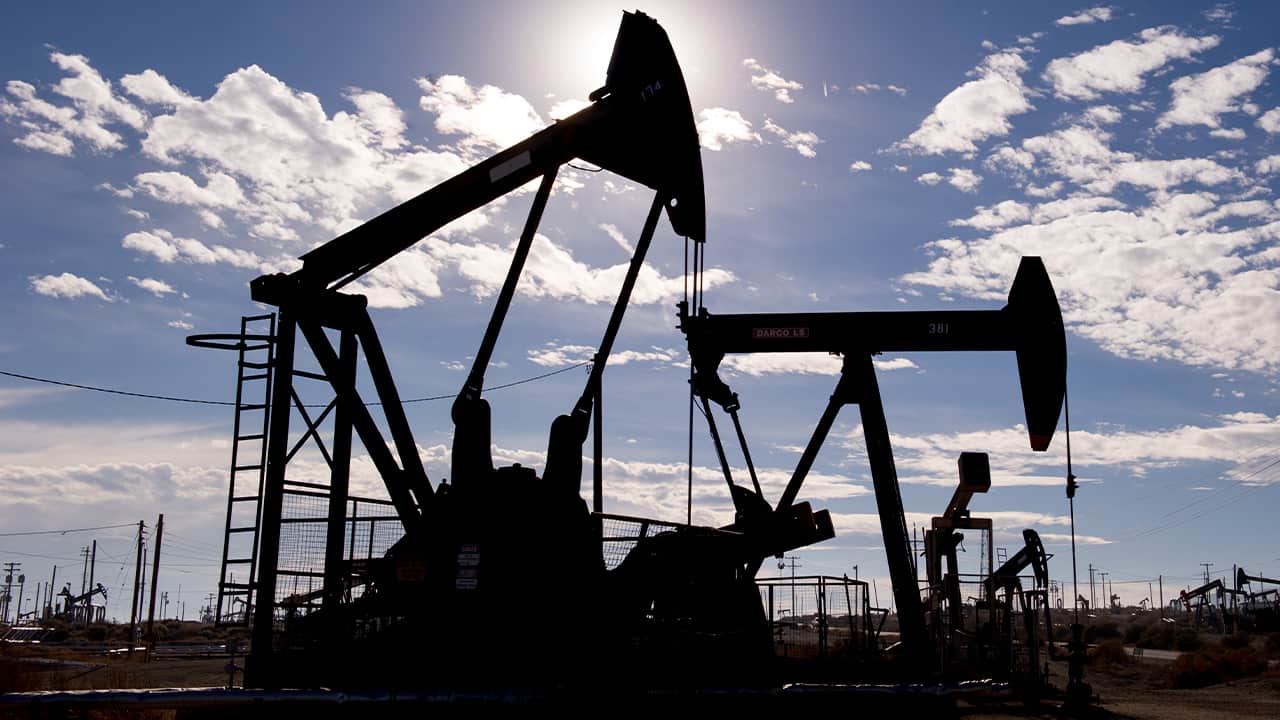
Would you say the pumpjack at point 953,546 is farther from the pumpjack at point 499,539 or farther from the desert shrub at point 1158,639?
the desert shrub at point 1158,639

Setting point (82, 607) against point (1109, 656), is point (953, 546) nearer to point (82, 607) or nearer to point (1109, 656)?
point (1109, 656)

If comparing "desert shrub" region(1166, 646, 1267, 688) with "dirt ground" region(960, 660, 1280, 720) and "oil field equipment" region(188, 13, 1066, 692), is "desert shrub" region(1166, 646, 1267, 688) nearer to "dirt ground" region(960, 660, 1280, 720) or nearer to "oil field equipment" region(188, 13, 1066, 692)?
"dirt ground" region(960, 660, 1280, 720)

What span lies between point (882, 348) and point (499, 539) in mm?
6881

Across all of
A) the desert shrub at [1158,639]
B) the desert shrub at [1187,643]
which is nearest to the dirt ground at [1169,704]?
the desert shrub at [1187,643]

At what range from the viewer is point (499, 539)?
10531 millimetres

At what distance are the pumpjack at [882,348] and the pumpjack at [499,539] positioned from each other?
2.02 metres

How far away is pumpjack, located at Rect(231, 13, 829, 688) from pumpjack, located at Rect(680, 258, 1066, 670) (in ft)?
6.64

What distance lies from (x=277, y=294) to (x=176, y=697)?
4816 millimetres

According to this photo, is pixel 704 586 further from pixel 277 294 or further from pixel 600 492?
pixel 277 294

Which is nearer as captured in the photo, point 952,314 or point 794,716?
point 794,716

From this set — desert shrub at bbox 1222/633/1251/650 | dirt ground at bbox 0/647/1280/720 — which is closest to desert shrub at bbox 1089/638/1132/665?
dirt ground at bbox 0/647/1280/720

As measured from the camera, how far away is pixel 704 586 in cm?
1202

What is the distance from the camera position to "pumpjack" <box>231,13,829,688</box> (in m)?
10.4

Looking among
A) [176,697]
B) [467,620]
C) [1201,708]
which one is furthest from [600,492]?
[1201,708]
